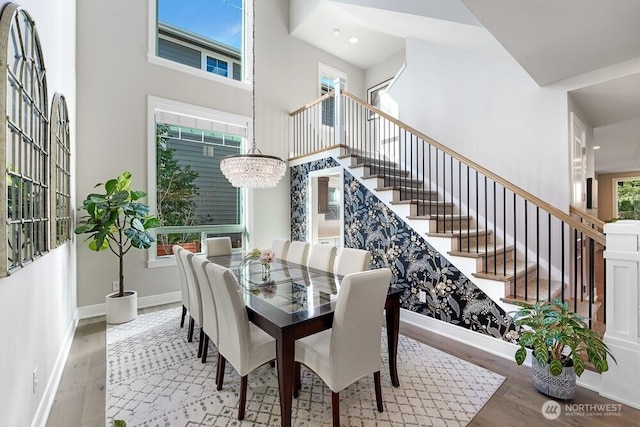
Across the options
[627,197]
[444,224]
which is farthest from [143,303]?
[627,197]

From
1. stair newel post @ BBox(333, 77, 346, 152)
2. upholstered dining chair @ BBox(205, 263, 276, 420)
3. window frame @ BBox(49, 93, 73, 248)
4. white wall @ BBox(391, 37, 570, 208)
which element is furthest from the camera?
stair newel post @ BBox(333, 77, 346, 152)

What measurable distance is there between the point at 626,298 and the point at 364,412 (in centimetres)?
202

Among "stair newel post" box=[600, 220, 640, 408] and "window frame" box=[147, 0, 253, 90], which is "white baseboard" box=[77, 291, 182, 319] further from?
"stair newel post" box=[600, 220, 640, 408]

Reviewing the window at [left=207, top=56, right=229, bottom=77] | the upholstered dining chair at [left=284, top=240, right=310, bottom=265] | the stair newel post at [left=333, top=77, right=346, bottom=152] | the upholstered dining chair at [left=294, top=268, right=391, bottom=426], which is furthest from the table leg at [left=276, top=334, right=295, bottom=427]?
the window at [left=207, top=56, right=229, bottom=77]

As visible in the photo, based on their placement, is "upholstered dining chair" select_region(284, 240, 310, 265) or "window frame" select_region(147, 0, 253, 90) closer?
"upholstered dining chair" select_region(284, 240, 310, 265)

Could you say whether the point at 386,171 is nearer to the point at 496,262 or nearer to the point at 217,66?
the point at 496,262

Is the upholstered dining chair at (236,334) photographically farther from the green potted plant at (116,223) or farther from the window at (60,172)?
the green potted plant at (116,223)

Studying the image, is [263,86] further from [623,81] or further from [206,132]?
[623,81]

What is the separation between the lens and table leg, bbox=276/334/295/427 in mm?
1678

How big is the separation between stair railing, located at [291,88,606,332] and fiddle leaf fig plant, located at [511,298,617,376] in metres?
0.36

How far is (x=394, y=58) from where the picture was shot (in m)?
6.68

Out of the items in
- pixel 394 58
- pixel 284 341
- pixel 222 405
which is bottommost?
pixel 222 405

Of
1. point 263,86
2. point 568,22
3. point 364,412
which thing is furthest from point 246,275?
point 263,86

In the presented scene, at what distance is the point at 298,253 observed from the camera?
11.8ft
